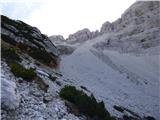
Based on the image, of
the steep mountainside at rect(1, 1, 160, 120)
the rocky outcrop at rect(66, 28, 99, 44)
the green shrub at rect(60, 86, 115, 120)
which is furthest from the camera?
the rocky outcrop at rect(66, 28, 99, 44)

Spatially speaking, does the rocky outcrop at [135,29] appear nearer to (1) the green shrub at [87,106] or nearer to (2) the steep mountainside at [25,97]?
(1) the green shrub at [87,106]

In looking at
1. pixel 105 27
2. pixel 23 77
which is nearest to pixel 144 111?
pixel 23 77

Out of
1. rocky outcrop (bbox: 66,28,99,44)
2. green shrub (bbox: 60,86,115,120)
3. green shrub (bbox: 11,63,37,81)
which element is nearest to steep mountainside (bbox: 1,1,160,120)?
green shrub (bbox: 11,63,37,81)

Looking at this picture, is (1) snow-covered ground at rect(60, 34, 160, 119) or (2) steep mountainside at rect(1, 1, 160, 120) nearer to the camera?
(2) steep mountainside at rect(1, 1, 160, 120)

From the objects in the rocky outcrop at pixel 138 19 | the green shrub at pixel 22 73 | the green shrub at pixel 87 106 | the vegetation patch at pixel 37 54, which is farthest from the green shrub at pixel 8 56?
the rocky outcrop at pixel 138 19

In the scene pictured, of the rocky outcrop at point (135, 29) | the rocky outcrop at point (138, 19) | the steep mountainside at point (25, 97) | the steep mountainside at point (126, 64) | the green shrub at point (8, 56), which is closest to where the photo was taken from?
the steep mountainside at point (25, 97)

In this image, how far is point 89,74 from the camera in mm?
40156

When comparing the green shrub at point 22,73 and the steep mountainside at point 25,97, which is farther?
the green shrub at point 22,73

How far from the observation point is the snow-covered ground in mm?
27981

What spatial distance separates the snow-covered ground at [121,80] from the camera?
28.0 m

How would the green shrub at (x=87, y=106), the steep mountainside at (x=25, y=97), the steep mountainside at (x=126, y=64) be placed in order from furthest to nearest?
the steep mountainside at (x=126, y=64) < the green shrub at (x=87, y=106) < the steep mountainside at (x=25, y=97)

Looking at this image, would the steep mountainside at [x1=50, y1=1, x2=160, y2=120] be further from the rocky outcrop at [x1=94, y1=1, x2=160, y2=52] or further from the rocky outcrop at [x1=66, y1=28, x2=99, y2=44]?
the rocky outcrop at [x1=66, y1=28, x2=99, y2=44]

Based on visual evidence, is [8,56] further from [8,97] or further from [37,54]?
[37,54]

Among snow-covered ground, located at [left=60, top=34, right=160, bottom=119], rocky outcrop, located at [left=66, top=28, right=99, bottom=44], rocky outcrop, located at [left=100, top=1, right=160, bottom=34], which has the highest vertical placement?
rocky outcrop, located at [left=100, top=1, right=160, bottom=34]
